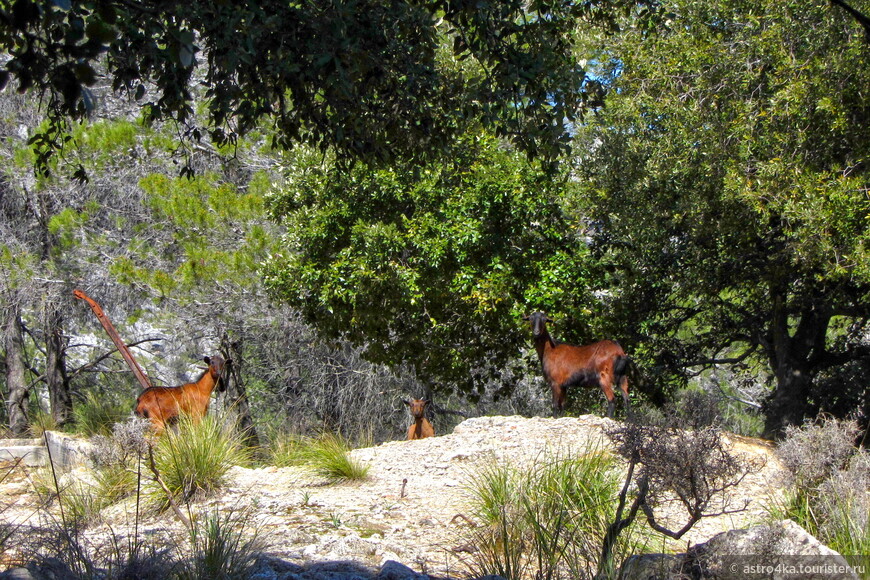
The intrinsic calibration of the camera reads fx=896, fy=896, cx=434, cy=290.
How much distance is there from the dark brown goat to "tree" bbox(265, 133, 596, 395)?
3.86ft

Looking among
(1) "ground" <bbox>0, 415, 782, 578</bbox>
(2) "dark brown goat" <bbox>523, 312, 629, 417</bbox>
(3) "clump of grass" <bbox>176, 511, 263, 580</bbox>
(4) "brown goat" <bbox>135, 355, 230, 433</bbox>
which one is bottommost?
(3) "clump of grass" <bbox>176, 511, 263, 580</bbox>

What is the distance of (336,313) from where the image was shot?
1485 centimetres

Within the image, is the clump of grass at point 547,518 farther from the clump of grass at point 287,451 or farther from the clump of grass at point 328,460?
the clump of grass at point 287,451

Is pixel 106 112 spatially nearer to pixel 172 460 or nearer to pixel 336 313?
pixel 336 313

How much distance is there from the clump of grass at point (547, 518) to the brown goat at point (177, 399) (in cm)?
412

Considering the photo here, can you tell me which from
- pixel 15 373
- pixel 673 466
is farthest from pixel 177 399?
pixel 15 373

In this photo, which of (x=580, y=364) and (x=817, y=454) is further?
(x=580, y=364)

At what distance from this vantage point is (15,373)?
16.9 metres

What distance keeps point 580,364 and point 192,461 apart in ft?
19.4

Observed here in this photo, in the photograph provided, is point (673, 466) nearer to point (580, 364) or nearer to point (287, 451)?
point (287, 451)

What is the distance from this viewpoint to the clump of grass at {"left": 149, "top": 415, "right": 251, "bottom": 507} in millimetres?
7781

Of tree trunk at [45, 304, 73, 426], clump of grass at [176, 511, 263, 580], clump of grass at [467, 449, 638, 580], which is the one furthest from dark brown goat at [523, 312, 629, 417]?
tree trunk at [45, 304, 73, 426]

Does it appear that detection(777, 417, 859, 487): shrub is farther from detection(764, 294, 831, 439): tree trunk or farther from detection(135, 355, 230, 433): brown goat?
detection(764, 294, 831, 439): tree trunk

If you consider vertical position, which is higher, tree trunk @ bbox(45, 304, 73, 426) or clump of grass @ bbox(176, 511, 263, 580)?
tree trunk @ bbox(45, 304, 73, 426)
